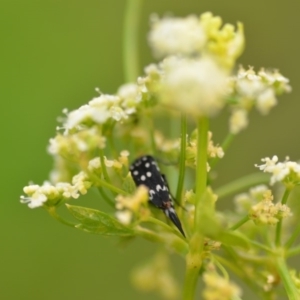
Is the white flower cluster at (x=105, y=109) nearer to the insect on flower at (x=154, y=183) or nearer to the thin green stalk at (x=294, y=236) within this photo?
the insect on flower at (x=154, y=183)

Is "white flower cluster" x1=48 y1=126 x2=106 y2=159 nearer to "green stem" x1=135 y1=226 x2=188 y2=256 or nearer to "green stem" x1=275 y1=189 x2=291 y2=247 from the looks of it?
"green stem" x1=135 y1=226 x2=188 y2=256

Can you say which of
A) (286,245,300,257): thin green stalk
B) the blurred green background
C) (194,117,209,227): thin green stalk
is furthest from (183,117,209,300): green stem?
the blurred green background

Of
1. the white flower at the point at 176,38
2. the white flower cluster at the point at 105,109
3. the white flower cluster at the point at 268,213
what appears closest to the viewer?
the white flower at the point at 176,38

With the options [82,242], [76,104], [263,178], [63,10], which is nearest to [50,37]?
[63,10]

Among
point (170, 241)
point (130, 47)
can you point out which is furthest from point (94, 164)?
point (130, 47)

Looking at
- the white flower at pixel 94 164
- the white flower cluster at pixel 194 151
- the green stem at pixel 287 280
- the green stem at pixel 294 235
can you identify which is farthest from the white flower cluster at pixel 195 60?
the green stem at pixel 287 280

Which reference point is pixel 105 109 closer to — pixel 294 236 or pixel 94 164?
pixel 94 164
